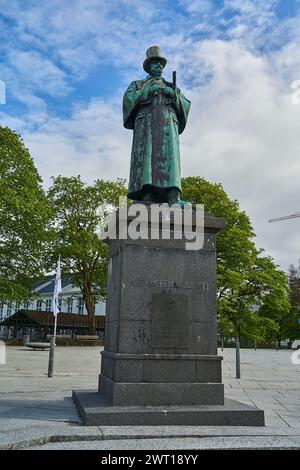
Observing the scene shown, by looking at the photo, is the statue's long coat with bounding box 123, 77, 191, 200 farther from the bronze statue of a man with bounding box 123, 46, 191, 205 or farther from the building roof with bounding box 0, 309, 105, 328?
the building roof with bounding box 0, 309, 105, 328

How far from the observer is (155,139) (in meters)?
7.97

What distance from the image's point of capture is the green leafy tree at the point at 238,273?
23609 millimetres

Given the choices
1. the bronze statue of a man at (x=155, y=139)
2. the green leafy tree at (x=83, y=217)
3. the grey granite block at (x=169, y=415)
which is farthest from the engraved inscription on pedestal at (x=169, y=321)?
the green leafy tree at (x=83, y=217)

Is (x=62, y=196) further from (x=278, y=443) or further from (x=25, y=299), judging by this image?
(x=278, y=443)

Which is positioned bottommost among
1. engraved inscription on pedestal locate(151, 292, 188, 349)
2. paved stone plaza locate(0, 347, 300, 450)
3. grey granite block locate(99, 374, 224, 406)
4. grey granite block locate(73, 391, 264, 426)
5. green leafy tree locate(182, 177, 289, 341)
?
paved stone plaza locate(0, 347, 300, 450)

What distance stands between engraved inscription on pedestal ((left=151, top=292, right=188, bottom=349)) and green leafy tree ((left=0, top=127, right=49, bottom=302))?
61.2 ft

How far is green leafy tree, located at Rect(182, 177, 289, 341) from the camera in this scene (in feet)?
77.5

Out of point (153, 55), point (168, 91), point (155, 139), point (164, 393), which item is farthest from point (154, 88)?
point (164, 393)

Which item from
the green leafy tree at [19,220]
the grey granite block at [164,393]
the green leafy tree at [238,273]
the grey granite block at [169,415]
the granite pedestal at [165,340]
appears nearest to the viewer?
the grey granite block at [169,415]

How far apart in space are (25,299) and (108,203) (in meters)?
12.5

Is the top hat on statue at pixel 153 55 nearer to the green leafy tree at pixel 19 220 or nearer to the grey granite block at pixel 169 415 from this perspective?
the grey granite block at pixel 169 415

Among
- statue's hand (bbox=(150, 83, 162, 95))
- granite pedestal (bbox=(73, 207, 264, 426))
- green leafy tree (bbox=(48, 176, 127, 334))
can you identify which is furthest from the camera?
green leafy tree (bbox=(48, 176, 127, 334))

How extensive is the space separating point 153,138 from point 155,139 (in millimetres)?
42

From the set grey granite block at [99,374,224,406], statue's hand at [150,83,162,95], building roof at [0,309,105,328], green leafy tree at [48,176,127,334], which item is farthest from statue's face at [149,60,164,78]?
building roof at [0,309,105,328]
